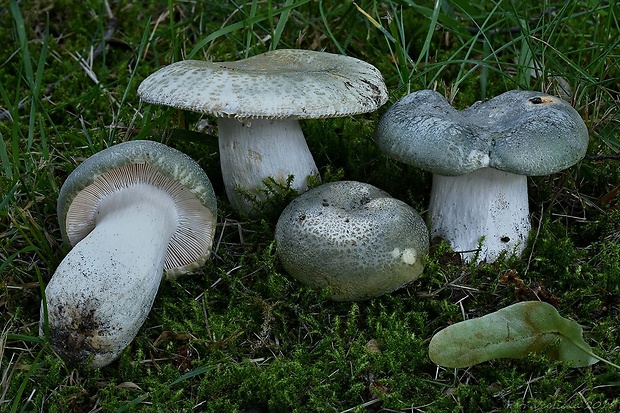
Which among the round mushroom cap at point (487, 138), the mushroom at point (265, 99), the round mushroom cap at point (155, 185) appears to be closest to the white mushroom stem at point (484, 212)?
the round mushroom cap at point (487, 138)

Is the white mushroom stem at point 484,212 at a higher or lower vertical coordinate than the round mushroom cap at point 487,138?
lower

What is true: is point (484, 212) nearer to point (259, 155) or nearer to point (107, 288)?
point (259, 155)

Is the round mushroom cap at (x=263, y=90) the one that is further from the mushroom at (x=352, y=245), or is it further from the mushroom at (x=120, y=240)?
the mushroom at (x=352, y=245)

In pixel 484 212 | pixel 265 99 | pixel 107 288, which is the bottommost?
pixel 484 212

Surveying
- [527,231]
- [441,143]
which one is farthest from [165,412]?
[527,231]

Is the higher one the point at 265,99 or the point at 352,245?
the point at 265,99

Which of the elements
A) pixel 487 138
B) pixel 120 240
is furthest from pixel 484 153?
pixel 120 240
